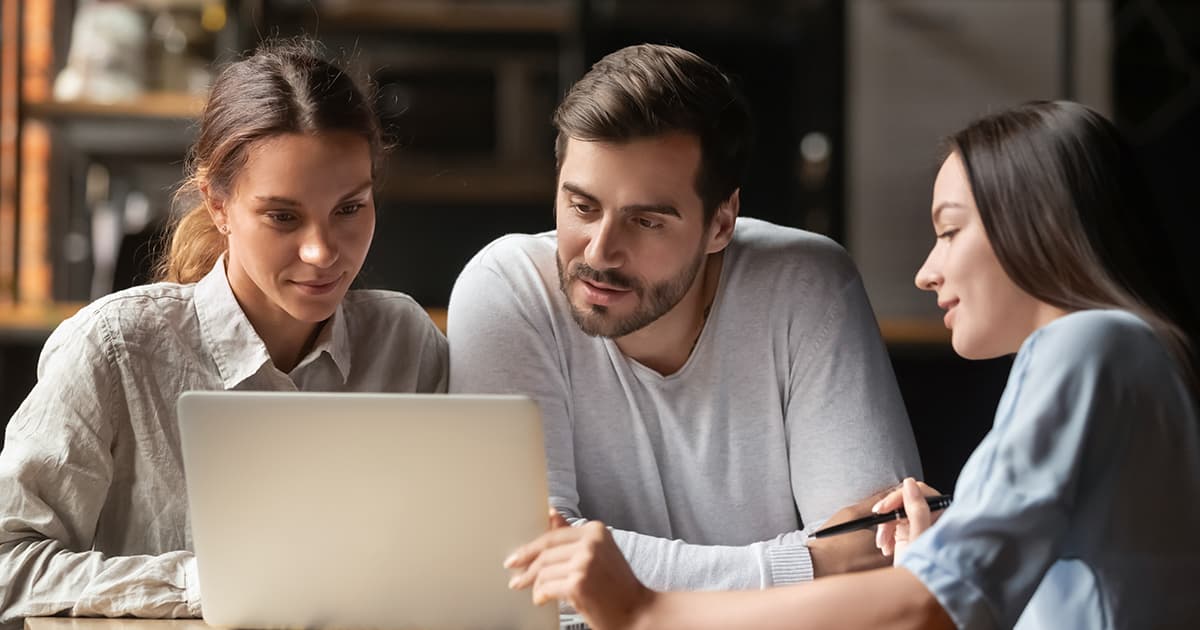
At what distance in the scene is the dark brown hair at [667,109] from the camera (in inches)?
60.6

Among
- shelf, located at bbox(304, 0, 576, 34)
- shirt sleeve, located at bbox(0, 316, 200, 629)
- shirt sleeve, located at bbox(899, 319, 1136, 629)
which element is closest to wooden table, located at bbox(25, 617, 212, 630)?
shirt sleeve, located at bbox(0, 316, 200, 629)

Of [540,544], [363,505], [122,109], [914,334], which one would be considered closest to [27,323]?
[122,109]

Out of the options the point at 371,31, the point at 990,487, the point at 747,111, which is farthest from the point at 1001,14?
the point at 990,487

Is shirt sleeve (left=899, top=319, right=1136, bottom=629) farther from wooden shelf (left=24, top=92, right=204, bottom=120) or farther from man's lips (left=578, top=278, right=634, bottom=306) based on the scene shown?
wooden shelf (left=24, top=92, right=204, bottom=120)

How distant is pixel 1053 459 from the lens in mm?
968

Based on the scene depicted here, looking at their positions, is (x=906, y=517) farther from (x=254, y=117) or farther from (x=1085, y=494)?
(x=254, y=117)

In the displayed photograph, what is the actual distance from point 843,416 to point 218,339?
75 cm

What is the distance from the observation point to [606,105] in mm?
1534

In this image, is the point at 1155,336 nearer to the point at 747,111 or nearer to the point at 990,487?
the point at 990,487

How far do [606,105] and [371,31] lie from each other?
2.91m

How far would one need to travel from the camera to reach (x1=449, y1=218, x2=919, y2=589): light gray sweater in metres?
1.60

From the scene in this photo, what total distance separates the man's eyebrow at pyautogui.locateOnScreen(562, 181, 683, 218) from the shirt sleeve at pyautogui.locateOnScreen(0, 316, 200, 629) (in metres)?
0.56

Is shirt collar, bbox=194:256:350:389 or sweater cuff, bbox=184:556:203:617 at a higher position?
shirt collar, bbox=194:256:350:389

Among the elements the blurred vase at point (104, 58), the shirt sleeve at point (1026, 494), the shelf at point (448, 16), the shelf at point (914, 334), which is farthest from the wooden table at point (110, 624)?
the shelf at point (448, 16)
